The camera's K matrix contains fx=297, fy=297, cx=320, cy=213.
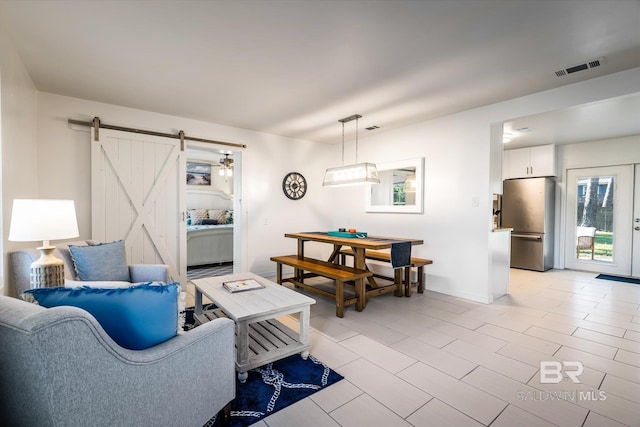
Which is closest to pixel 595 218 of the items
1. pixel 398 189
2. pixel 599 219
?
pixel 599 219

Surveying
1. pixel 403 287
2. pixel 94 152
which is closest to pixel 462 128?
pixel 403 287

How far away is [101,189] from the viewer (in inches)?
147

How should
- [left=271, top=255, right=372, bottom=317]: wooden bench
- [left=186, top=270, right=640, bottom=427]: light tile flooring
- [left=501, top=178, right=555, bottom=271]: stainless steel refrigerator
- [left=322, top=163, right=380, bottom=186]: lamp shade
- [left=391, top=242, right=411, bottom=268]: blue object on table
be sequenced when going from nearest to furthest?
[left=186, top=270, right=640, bottom=427]: light tile flooring, [left=271, top=255, right=372, bottom=317]: wooden bench, [left=391, top=242, right=411, bottom=268]: blue object on table, [left=322, top=163, right=380, bottom=186]: lamp shade, [left=501, top=178, right=555, bottom=271]: stainless steel refrigerator

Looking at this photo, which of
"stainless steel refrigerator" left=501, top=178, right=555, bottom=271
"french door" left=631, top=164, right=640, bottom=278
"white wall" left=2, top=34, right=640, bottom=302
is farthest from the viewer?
"stainless steel refrigerator" left=501, top=178, right=555, bottom=271

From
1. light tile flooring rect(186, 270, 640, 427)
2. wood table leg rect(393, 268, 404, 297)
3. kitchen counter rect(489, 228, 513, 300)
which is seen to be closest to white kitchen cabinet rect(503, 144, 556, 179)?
kitchen counter rect(489, 228, 513, 300)

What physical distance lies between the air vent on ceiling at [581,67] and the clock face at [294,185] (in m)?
3.90

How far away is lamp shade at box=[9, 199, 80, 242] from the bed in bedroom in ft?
11.8

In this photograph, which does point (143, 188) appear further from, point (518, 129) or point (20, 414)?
point (518, 129)

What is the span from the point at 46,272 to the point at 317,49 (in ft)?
8.52

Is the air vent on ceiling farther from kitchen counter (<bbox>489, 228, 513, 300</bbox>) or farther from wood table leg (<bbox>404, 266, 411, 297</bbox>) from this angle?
wood table leg (<bbox>404, 266, 411, 297</bbox>)

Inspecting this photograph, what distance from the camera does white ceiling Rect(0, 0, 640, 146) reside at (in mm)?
1978

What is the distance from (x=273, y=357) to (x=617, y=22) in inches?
134

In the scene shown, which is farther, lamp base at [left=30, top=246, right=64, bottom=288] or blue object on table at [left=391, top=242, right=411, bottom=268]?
blue object on table at [left=391, top=242, right=411, bottom=268]

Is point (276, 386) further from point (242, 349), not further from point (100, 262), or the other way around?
point (100, 262)
